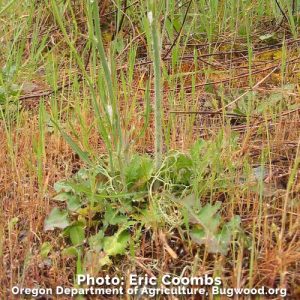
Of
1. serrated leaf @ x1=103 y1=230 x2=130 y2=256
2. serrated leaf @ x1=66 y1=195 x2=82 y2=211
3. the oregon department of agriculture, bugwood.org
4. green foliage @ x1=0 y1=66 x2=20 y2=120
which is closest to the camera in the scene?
the oregon department of agriculture, bugwood.org

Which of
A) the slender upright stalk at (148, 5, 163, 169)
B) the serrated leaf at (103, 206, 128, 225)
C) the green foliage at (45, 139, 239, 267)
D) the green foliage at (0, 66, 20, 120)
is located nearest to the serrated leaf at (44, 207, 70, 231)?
the green foliage at (45, 139, 239, 267)

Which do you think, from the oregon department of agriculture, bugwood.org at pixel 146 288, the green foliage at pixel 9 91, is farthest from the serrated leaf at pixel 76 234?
the green foliage at pixel 9 91

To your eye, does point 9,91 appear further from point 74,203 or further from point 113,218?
point 113,218

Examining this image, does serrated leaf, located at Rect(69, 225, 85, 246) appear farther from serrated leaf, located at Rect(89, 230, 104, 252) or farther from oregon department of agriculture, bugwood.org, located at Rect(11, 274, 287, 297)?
oregon department of agriculture, bugwood.org, located at Rect(11, 274, 287, 297)

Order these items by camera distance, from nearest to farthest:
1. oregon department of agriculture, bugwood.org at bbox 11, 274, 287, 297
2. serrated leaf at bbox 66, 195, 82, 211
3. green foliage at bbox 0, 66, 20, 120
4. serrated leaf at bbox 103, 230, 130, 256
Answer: oregon department of agriculture, bugwood.org at bbox 11, 274, 287, 297 < serrated leaf at bbox 103, 230, 130, 256 < serrated leaf at bbox 66, 195, 82, 211 < green foliage at bbox 0, 66, 20, 120

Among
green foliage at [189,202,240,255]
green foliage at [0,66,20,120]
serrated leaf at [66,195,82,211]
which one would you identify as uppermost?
green foliage at [0,66,20,120]

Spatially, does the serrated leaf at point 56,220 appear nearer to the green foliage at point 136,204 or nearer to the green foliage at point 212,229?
the green foliage at point 136,204

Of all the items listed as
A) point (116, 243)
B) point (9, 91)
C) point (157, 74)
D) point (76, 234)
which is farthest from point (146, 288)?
point (9, 91)

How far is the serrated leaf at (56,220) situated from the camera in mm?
1605

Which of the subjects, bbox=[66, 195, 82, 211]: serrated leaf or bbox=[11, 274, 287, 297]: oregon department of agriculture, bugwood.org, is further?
bbox=[66, 195, 82, 211]: serrated leaf

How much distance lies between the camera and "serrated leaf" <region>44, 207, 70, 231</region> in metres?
1.61

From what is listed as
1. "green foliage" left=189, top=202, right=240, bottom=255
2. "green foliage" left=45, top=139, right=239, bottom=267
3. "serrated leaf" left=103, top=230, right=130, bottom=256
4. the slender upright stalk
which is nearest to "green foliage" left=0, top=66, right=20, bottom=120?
"green foliage" left=45, top=139, right=239, bottom=267

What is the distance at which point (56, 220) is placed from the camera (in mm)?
1625

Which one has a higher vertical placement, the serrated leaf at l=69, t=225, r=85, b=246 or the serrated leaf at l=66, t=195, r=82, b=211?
the serrated leaf at l=66, t=195, r=82, b=211
